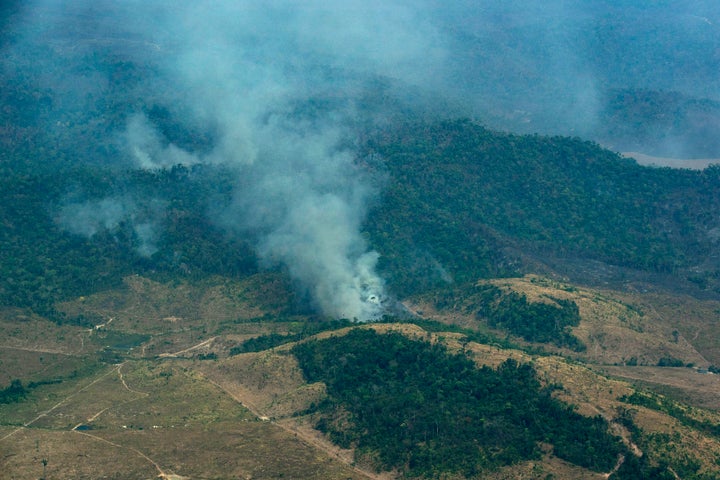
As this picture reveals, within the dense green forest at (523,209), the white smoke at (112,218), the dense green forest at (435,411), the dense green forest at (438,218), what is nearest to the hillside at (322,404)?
the dense green forest at (435,411)

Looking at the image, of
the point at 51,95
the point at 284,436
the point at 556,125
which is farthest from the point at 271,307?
the point at 556,125

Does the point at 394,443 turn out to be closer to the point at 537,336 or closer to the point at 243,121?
the point at 537,336

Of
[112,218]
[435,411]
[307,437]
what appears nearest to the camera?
[435,411]

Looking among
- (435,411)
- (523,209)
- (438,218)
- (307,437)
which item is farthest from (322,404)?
(523,209)

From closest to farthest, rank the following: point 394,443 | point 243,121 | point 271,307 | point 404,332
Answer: point 394,443
point 404,332
point 271,307
point 243,121

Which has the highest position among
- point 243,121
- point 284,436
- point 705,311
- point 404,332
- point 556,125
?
point 556,125

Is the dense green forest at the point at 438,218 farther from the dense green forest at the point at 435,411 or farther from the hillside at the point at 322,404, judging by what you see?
the dense green forest at the point at 435,411

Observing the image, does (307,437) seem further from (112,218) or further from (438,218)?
(438,218)

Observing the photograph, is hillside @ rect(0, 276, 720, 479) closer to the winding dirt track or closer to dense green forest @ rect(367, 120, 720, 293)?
the winding dirt track

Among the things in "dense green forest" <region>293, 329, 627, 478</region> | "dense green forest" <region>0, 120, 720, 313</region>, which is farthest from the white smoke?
"dense green forest" <region>293, 329, 627, 478</region>
